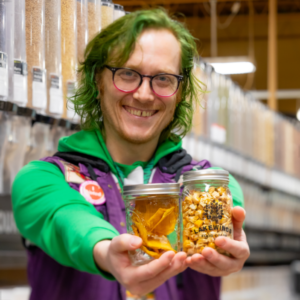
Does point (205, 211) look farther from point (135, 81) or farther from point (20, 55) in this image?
point (20, 55)

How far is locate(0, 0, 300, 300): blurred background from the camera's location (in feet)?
4.72

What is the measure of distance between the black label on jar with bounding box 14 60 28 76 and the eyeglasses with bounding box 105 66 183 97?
306 mm

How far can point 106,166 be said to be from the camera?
128cm

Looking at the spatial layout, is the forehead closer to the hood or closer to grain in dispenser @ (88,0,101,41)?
the hood

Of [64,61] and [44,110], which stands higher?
[64,61]

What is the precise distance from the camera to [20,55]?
1.37 meters

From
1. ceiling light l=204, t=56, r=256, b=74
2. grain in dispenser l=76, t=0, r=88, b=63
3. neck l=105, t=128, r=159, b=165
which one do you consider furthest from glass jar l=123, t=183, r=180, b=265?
ceiling light l=204, t=56, r=256, b=74

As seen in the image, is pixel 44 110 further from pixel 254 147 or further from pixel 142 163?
pixel 254 147

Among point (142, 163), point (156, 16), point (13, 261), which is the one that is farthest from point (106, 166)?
point (13, 261)

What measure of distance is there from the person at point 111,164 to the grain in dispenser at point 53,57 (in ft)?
0.33

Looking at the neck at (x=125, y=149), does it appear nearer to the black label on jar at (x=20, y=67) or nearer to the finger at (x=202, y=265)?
the black label on jar at (x=20, y=67)

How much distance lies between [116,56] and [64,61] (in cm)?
40

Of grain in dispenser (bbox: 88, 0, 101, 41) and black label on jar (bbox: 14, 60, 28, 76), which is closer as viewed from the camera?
black label on jar (bbox: 14, 60, 28, 76)

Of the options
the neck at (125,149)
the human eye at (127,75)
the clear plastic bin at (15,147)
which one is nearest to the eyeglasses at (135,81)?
the human eye at (127,75)
